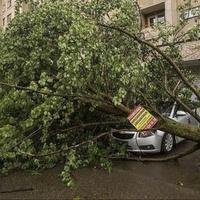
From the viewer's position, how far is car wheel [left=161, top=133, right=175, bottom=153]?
37.7 feet

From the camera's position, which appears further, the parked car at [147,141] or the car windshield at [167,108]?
the parked car at [147,141]

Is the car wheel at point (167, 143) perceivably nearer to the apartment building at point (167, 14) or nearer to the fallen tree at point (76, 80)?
the fallen tree at point (76, 80)

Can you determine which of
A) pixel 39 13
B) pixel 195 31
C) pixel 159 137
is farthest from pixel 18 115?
pixel 195 31

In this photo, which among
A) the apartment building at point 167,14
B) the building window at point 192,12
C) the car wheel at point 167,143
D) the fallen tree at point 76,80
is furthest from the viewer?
the apartment building at point 167,14

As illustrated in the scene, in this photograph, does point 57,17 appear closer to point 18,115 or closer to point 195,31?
point 18,115

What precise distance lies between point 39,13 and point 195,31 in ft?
12.5

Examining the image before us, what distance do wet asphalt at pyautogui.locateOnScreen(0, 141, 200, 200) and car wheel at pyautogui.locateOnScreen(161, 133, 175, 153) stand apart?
71 centimetres

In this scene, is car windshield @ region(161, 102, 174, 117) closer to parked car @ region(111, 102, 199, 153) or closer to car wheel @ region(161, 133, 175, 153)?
parked car @ region(111, 102, 199, 153)

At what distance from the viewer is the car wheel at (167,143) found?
11477mm

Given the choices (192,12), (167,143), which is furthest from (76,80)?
(167,143)

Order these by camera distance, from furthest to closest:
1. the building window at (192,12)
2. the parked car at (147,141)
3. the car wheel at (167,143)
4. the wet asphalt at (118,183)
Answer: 1. the car wheel at (167,143)
2. the parked car at (147,141)
3. the building window at (192,12)
4. the wet asphalt at (118,183)

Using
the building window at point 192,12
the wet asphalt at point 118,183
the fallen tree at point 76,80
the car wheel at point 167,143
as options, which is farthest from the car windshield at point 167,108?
the building window at point 192,12

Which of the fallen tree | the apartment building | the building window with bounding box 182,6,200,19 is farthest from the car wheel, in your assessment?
the apartment building

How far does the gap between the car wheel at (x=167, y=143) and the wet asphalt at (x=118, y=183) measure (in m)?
0.71
